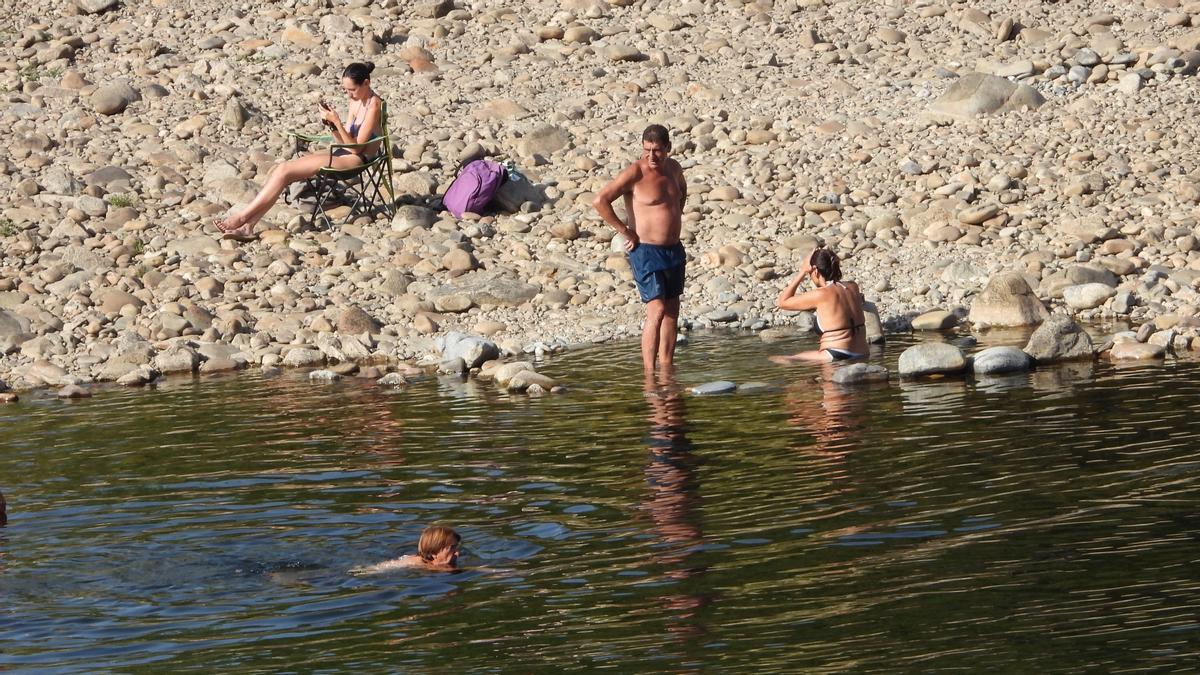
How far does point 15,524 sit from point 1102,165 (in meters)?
12.4

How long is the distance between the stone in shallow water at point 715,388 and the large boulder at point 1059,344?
85.5 inches

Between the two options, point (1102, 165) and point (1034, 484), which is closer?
point (1034, 484)

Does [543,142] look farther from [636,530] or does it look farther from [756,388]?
[636,530]

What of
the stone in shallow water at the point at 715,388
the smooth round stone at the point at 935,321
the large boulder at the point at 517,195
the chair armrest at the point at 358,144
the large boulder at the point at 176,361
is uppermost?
the chair armrest at the point at 358,144

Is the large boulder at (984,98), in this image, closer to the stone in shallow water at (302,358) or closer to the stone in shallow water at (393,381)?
the stone in shallow water at (302,358)

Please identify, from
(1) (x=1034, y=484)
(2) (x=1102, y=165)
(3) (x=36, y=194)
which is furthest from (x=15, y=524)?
(2) (x=1102, y=165)

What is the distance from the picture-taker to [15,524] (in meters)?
8.52

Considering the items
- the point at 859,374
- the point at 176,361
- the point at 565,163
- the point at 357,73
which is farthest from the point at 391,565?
the point at 565,163

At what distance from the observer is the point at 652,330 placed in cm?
1266

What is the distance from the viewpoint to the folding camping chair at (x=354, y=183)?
16.1 metres

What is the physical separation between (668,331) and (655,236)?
0.72 m

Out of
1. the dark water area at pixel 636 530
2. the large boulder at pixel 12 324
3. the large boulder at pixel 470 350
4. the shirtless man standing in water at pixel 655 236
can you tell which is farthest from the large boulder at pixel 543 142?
the dark water area at pixel 636 530

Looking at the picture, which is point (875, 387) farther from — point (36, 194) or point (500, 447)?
point (36, 194)

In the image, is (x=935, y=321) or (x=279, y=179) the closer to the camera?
(x=935, y=321)
